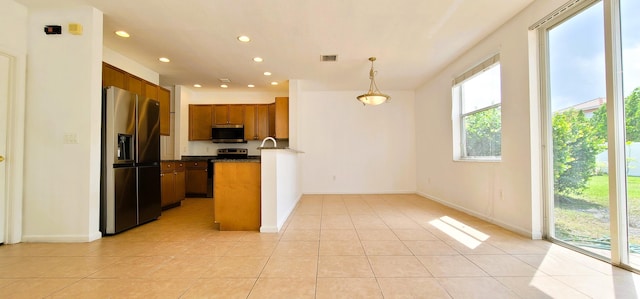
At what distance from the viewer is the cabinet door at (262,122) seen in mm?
6398

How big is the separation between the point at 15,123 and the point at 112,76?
1.22 meters

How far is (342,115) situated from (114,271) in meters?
5.19

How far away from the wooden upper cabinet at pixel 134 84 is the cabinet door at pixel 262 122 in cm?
244

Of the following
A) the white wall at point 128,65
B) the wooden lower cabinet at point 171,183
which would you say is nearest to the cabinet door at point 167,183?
the wooden lower cabinet at point 171,183

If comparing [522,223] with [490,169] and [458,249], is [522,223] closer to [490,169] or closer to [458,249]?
[490,169]

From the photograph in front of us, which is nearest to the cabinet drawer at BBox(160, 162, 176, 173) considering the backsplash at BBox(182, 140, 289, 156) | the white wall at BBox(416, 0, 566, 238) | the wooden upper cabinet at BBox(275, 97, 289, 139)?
the backsplash at BBox(182, 140, 289, 156)

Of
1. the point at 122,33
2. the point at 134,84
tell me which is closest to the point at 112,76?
the point at 134,84

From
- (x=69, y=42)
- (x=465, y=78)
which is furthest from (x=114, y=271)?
(x=465, y=78)

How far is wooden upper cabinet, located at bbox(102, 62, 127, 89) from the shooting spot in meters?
3.64

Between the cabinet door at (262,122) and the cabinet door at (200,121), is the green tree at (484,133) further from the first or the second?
the cabinet door at (200,121)

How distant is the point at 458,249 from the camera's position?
2.61 m

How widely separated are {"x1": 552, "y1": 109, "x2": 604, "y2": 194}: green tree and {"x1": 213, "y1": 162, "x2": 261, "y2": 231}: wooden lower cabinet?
3187mm

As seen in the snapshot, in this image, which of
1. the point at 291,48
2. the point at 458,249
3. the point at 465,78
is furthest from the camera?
the point at 465,78

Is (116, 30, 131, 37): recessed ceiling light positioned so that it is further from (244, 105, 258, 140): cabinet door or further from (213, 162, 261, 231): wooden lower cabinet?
(244, 105, 258, 140): cabinet door
